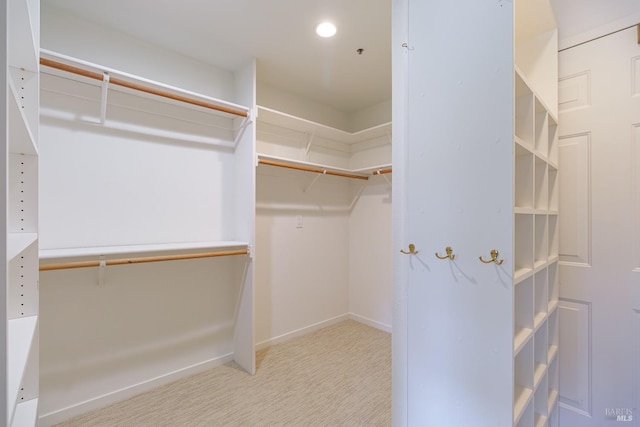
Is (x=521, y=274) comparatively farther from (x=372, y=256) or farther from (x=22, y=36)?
(x=372, y=256)

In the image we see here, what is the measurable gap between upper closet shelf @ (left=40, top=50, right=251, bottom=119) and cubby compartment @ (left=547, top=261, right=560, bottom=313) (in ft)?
7.37

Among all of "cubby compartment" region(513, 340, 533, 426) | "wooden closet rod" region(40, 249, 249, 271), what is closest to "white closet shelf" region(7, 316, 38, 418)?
"wooden closet rod" region(40, 249, 249, 271)

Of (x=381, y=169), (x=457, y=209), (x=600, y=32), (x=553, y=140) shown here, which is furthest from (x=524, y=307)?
(x=381, y=169)

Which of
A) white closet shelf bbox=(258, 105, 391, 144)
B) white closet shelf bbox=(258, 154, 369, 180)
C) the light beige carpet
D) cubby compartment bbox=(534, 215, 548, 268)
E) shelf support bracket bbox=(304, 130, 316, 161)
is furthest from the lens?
shelf support bracket bbox=(304, 130, 316, 161)

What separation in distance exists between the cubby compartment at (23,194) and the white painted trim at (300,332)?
1979 mm

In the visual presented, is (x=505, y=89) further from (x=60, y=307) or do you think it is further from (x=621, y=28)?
(x=60, y=307)

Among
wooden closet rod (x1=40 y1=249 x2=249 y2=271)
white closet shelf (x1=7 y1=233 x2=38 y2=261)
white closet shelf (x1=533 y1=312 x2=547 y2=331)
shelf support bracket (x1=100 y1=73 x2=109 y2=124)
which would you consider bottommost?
white closet shelf (x1=533 y1=312 x2=547 y2=331)

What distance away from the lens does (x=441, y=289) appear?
1.18 meters

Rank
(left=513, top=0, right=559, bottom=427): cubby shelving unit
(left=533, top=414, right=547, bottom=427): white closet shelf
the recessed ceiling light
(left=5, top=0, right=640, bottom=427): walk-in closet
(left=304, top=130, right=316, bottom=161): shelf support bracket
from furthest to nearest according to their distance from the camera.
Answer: (left=304, top=130, right=316, bottom=161): shelf support bracket → the recessed ceiling light → (left=533, top=414, right=547, bottom=427): white closet shelf → (left=513, top=0, right=559, bottom=427): cubby shelving unit → (left=5, top=0, right=640, bottom=427): walk-in closet

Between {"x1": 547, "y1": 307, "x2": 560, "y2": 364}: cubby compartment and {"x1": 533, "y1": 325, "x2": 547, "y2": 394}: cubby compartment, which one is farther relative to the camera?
{"x1": 547, "y1": 307, "x2": 560, "y2": 364}: cubby compartment

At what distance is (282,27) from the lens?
1845 mm

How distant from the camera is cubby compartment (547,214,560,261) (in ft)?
5.33

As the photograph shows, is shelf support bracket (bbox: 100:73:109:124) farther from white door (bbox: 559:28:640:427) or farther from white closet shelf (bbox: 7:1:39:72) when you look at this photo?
white door (bbox: 559:28:640:427)

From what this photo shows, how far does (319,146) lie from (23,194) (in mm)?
2333
